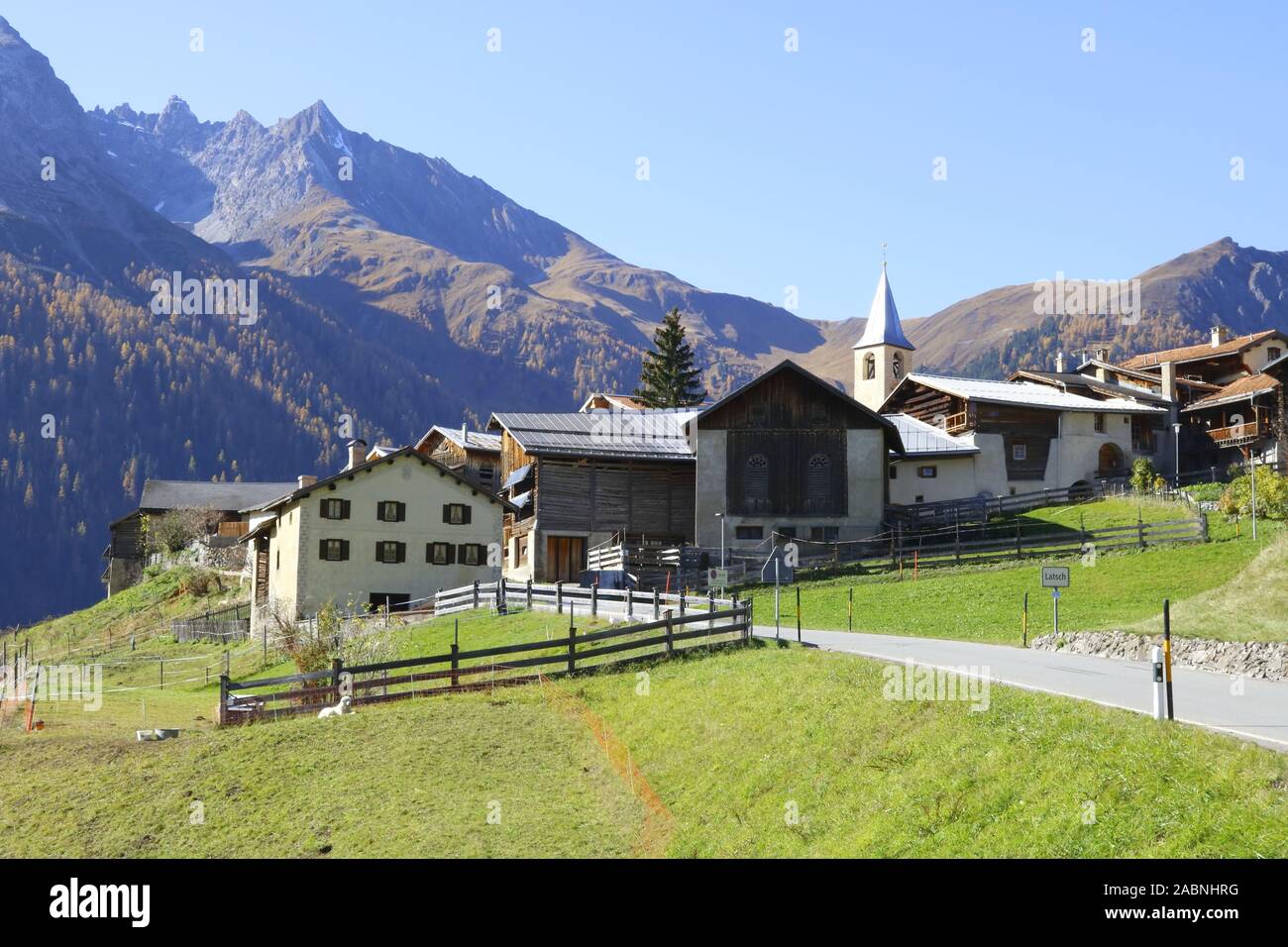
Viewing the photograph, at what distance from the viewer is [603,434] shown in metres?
64.6

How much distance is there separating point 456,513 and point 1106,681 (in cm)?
3876

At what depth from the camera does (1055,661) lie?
26.9 m

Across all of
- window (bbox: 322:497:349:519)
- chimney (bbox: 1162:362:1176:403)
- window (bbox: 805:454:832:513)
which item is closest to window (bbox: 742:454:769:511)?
window (bbox: 805:454:832:513)

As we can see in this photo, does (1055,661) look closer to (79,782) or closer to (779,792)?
(779,792)

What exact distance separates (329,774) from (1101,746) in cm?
1276

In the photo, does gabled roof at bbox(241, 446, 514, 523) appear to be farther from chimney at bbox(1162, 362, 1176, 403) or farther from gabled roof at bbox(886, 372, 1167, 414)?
chimney at bbox(1162, 362, 1176, 403)

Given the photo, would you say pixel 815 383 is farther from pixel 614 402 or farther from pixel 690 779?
pixel 690 779

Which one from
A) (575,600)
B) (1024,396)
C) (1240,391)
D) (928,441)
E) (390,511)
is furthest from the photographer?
(1240,391)

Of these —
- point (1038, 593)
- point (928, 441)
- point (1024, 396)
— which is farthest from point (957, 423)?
point (1038, 593)

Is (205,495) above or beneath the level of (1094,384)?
beneath

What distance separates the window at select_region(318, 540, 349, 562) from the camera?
55.3 m

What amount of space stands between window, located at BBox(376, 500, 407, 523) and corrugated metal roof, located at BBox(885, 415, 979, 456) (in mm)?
24902
